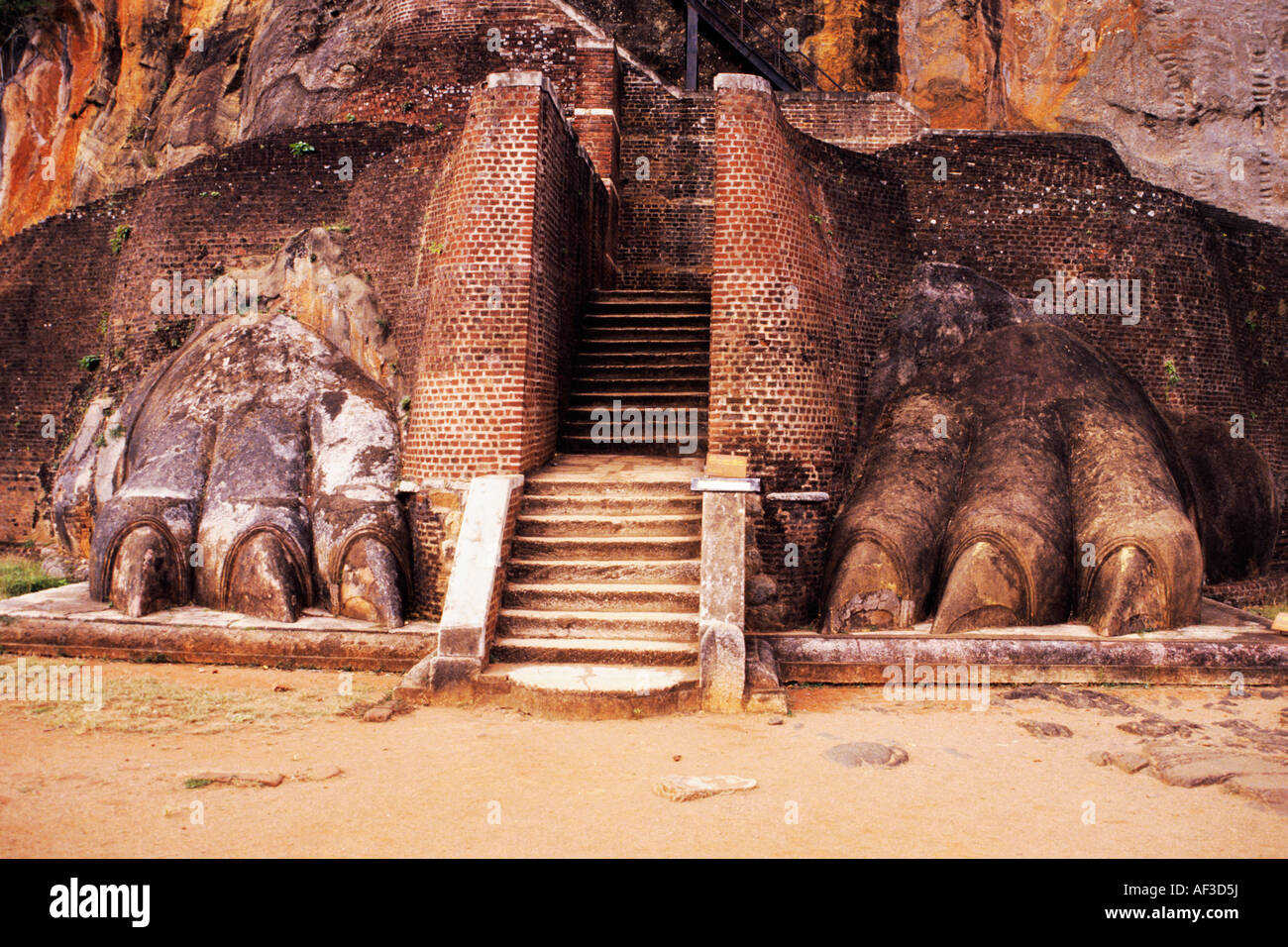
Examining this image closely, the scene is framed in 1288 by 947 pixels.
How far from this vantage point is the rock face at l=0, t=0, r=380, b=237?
16703 mm

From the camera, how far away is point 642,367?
34.3 ft

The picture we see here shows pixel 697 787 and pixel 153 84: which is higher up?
pixel 153 84

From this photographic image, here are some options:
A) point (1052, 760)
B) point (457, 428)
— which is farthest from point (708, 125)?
point (1052, 760)

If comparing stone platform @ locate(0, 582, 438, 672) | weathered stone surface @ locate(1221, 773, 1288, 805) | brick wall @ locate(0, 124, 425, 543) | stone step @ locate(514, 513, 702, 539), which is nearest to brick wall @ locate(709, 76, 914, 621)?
stone step @ locate(514, 513, 702, 539)

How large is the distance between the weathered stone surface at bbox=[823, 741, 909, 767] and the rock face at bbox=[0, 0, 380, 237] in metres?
14.9

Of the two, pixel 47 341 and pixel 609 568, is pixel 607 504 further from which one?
pixel 47 341

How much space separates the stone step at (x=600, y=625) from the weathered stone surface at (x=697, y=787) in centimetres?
189

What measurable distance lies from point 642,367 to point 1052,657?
5.31 meters

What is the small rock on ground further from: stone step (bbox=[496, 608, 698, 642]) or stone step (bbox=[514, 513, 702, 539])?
stone step (bbox=[514, 513, 702, 539])

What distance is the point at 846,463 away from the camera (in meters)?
9.29

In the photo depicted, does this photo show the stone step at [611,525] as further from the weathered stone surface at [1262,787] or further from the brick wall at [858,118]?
the brick wall at [858,118]

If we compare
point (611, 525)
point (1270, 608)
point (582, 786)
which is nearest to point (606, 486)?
point (611, 525)

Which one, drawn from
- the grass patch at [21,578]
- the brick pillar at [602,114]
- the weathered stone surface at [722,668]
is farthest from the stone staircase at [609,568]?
the grass patch at [21,578]

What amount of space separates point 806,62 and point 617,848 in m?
18.3
